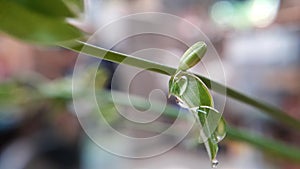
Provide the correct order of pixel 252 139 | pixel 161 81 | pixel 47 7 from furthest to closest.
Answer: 1. pixel 161 81
2. pixel 252 139
3. pixel 47 7

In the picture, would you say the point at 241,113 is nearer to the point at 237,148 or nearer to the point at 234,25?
the point at 237,148

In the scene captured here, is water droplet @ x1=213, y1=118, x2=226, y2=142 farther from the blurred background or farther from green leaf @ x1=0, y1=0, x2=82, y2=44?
the blurred background

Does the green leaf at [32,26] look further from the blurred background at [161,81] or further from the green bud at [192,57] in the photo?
the blurred background at [161,81]

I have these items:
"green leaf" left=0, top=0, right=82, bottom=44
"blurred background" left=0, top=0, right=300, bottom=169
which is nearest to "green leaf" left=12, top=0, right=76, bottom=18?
"green leaf" left=0, top=0, right=82, bottom=44

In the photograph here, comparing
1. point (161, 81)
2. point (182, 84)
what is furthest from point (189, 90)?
point (161, 81)

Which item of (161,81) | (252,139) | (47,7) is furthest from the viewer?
(161,81)

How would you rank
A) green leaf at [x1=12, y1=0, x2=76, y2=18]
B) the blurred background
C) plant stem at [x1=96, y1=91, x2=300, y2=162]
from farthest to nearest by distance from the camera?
the blurred background
plant stem at [x1=96, y1=91, x2=300, y2=162]
green leaf at [x1=12, y1=0, x2=76, y2=18]

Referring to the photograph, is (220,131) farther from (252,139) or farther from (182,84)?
(252,139)

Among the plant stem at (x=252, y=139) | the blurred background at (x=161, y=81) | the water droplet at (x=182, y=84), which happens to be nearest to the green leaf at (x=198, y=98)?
the water droplet at (x=182, y=84)

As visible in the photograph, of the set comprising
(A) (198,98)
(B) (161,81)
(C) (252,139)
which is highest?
(A) (198,98)
